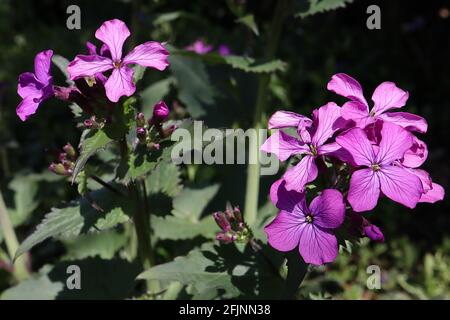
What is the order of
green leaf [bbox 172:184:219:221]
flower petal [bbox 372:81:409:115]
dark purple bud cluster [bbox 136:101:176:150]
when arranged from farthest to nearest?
green leaf [bbox 172:184:219:221], dark purple bud cluster [bbox 136:101:176:150], flower petal [bbox 372:81:409:115]

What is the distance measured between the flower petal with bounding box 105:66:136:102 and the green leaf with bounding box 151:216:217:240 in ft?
3.34

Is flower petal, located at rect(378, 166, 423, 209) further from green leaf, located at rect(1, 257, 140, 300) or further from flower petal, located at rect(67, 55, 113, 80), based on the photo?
green leaf, located at rect(1, 257, 140, 300)

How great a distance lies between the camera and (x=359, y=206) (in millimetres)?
1608

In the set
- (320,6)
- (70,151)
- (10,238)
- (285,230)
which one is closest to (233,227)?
(285,230)

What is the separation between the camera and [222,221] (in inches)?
78.3

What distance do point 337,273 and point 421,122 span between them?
168 cm

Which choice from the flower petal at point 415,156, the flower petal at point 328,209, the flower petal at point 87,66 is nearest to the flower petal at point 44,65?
the flower petal at point 87,66

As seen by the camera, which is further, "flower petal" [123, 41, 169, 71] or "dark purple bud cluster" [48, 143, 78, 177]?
"dark purple bud cluster" [48, 143, 78, 177]

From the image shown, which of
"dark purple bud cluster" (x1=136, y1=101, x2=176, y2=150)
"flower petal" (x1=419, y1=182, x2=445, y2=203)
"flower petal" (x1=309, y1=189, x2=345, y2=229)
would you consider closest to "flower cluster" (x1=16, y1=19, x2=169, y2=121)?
"dark purple bud cluster" (x1=136, y1=101, x2=176, y2=150)

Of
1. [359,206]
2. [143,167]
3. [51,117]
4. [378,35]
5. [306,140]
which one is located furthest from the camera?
[378,35]

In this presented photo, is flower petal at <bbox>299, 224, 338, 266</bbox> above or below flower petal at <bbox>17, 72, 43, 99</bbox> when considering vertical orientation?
below

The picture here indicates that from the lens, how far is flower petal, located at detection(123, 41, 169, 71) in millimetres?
1826
